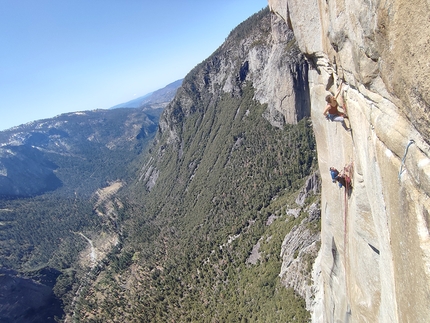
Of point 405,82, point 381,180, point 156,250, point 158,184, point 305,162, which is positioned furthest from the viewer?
point 158,184

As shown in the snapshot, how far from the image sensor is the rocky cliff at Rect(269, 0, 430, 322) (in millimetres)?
6027

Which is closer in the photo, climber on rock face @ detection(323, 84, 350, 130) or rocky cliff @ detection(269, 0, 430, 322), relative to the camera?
rocky cliff @ detection(269, 0, 430, 322)

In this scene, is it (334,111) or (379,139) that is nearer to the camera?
(379,139)

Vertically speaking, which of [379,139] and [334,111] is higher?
[334,111]

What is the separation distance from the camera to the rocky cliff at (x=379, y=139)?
6.03 metres

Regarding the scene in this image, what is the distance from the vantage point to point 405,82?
616 centimetres

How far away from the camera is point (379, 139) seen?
784 centimetres

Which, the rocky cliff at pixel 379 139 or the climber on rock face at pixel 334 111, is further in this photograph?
the climber on rock face at pixel 334 111

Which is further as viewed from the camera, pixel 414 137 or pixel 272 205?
pixel 272 205

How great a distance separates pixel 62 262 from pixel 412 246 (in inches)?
5866

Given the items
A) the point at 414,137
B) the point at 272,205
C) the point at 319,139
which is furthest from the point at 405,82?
the point at 272,205

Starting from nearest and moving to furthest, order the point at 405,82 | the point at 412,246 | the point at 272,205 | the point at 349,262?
the point at 405,82 → the point at 412,246 → the point at 349,262 → the point at 272,205

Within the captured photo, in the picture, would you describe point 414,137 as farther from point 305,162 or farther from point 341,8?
point 305,162

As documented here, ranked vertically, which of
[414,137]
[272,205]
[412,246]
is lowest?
[272,205]
